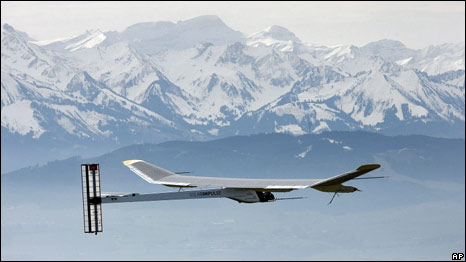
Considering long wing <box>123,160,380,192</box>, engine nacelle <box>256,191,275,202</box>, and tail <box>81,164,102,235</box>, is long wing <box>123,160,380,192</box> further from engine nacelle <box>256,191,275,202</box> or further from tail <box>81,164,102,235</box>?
tail <box>81,164,102,235</box>

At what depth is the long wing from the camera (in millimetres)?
61781

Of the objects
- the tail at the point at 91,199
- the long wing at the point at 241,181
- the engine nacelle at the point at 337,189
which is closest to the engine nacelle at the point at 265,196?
the long wing at the point at 241,181

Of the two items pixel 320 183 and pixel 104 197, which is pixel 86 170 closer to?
pixel 104 197

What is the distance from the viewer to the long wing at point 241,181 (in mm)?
61781

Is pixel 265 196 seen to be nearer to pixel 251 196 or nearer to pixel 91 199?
pixel 251 196

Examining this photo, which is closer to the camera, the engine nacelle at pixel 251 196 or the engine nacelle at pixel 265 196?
the engine nacelle at pixel 251 196

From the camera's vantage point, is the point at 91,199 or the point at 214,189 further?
the point at 214,189

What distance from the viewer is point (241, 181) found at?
67.4 m

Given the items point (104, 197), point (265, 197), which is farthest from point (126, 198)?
point (265, 197)

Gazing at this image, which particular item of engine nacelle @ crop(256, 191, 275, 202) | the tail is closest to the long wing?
A: engine nacelle @ crop(256, 191, 275, 202)

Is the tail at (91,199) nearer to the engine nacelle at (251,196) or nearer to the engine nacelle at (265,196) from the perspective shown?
the engine nacelle at (251,196)

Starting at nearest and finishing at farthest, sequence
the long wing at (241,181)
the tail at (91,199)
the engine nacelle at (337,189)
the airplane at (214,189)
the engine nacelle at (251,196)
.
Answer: the long wing at (241,181)
the airplane at (214,189)
the tail at (91,199)
the engine nacelle at (337,189)
the engine nacelle at (251,196)

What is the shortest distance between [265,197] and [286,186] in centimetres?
507

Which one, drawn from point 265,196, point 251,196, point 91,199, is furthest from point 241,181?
point 91,199
